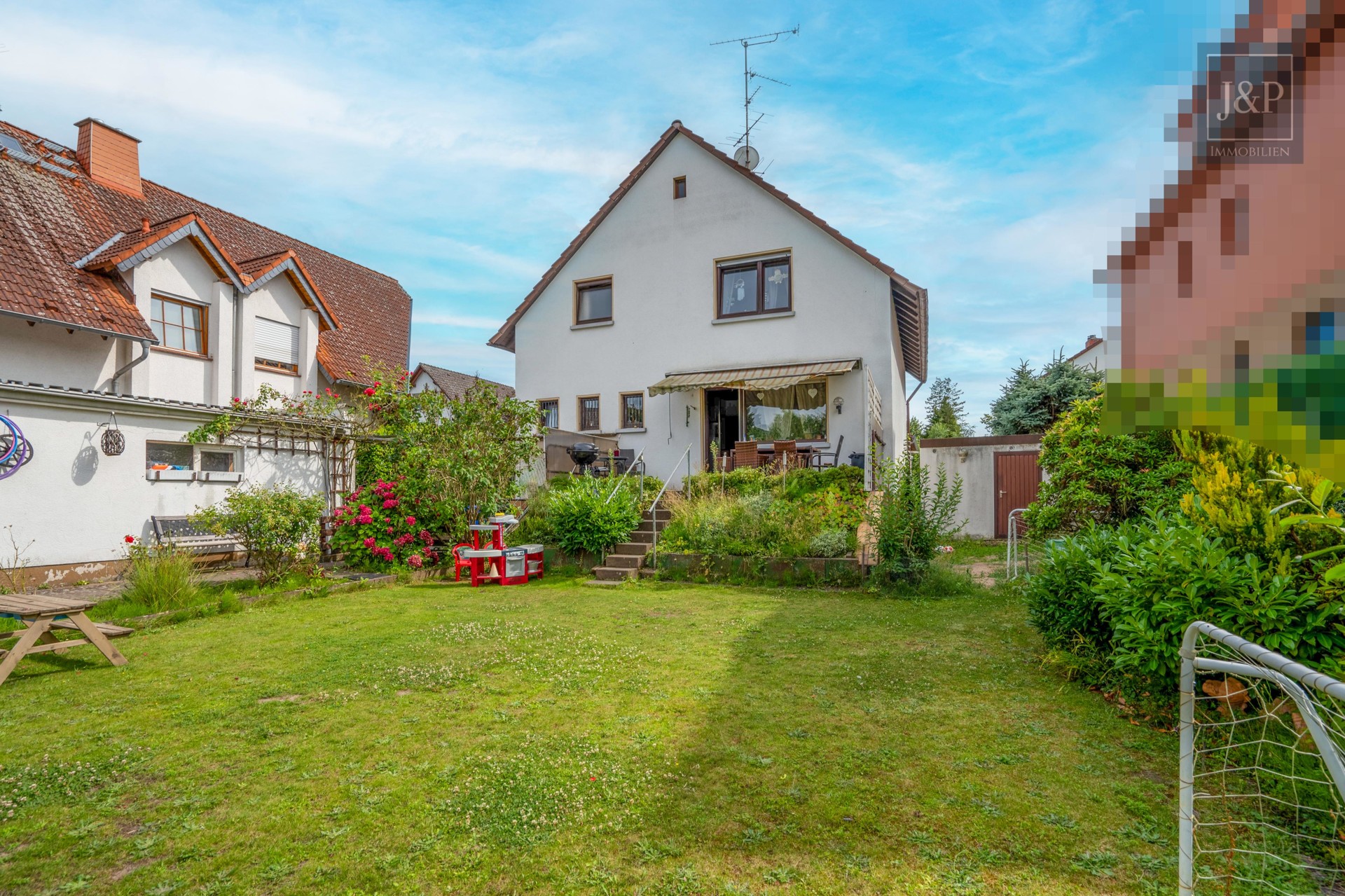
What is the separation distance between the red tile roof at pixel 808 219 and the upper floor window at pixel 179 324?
730 centimetres

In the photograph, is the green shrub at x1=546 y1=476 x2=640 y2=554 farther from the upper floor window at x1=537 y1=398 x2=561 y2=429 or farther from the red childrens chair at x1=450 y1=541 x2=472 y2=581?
the upper floor window at x1=537 y1=398 x2=561 y2=429

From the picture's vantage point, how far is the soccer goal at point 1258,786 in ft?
6.18

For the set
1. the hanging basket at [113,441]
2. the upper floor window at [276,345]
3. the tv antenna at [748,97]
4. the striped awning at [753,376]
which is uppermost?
the tv antenna at [748,97]

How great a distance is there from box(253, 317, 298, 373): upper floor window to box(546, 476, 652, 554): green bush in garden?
905cm

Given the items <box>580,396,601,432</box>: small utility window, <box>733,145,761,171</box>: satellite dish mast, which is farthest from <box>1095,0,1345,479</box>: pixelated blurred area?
<box>733,145,761,171</box>: satellite dish mast

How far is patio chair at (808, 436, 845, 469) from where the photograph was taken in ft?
48.4

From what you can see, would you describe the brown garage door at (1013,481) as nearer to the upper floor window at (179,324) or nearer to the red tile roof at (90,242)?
the red tile roof at (90,242)

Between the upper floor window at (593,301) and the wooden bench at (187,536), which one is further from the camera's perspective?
the upper floor window at (593,301)

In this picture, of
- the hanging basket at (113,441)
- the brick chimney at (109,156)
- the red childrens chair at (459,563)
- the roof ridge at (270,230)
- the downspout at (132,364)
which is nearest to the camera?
the hanging basket at (113,441)

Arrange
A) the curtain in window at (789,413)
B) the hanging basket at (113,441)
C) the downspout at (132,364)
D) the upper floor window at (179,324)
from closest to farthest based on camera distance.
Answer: the hanging basket at (113,441) < the downspout at (132,364) < the upper floor window at (179,324) < the curtain in window at (789,413)

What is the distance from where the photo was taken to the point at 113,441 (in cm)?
1042

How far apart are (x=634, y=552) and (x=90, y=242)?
13.6 metres

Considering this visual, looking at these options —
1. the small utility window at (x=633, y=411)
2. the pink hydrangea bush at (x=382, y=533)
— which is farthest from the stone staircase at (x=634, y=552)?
the small utility window at (x=633, y=411)

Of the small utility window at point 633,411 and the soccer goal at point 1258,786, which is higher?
the small utility window at point 633,411
